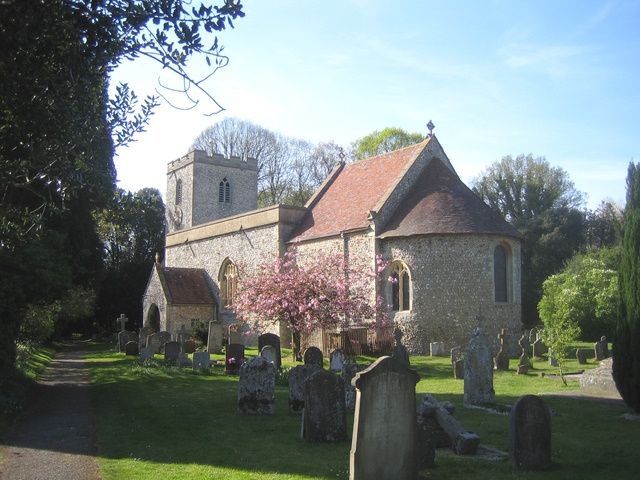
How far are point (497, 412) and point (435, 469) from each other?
12.9ft

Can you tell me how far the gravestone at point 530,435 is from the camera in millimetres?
6602

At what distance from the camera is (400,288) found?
21.6m

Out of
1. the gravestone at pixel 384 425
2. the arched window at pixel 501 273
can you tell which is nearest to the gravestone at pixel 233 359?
the arched window at pixel 501 273

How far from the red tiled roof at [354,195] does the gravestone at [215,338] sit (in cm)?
466

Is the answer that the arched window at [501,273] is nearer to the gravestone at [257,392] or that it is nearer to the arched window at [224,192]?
the gravestone at [257,392]

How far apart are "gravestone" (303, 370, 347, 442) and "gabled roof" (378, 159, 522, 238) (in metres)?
13.1

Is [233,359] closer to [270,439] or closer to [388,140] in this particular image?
[270,439]

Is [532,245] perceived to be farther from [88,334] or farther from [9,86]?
[9,86]

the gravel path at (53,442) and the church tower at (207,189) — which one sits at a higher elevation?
the church tower at (207,189)

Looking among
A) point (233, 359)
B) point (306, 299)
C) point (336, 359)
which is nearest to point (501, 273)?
point (306, 299)

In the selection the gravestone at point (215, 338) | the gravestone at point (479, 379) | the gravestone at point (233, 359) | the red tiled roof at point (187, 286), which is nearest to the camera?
the gravestone at point (479, 379)

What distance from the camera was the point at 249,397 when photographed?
1049cm

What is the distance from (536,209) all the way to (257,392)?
125 ft

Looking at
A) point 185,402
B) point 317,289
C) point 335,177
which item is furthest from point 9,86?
point 335,177
